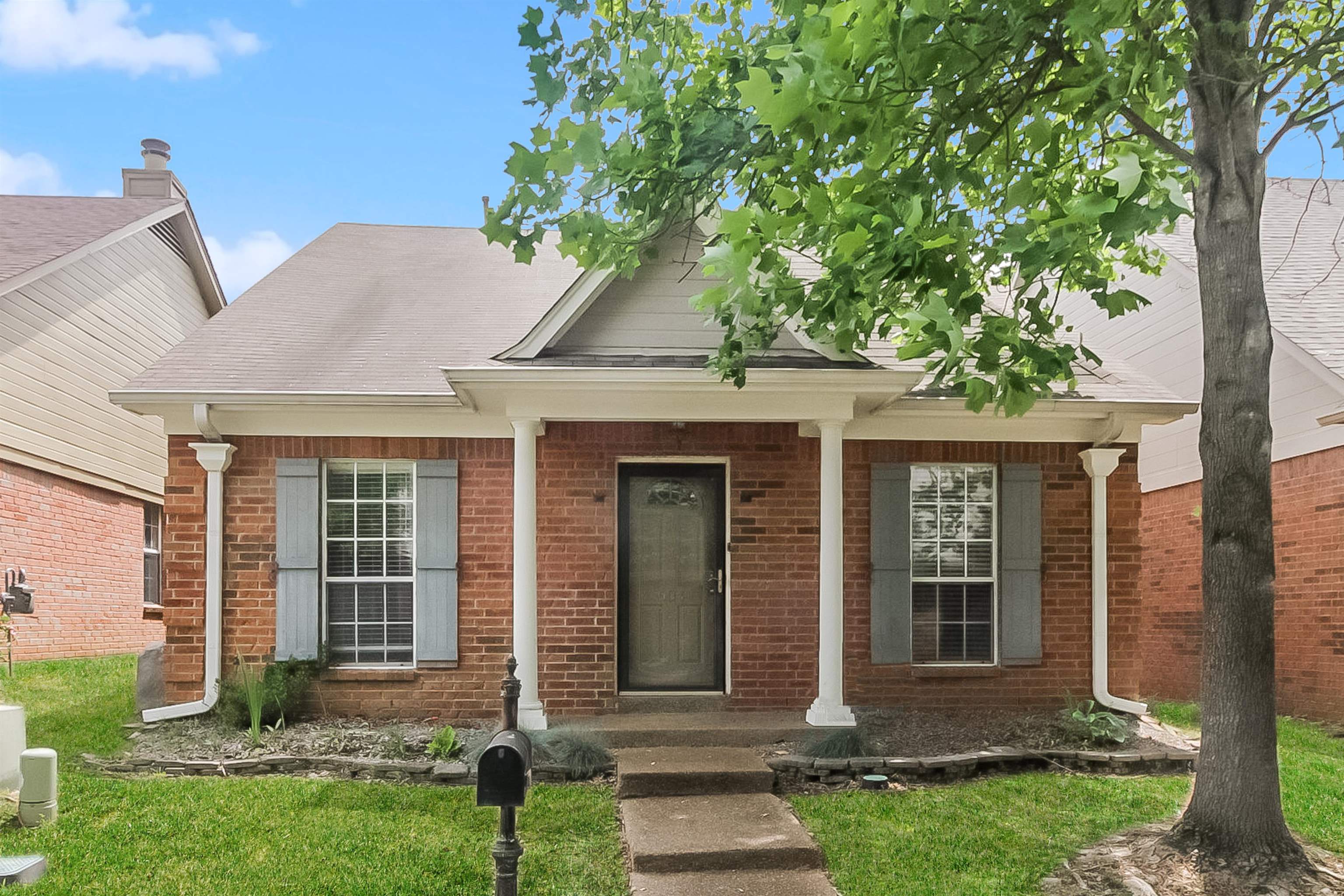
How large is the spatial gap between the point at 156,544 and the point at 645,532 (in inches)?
405

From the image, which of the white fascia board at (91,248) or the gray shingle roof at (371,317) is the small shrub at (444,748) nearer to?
the gray shingle roof at (371,317)

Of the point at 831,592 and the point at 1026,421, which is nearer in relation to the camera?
the point at 831,592

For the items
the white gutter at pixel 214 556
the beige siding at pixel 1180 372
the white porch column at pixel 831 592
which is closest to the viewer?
the white porch column at pixel 831 592

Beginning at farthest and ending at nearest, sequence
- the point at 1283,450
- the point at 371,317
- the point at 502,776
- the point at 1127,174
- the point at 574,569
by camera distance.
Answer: the point at 1283,450 < the point at 371,317 < the point at 574,569 < the point at 1127,174 < the point at 502,776

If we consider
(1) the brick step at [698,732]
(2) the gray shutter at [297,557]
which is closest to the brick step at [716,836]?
(1) the brick step at [698,732]

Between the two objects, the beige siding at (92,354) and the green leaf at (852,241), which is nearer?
the green leaf at (852,241)

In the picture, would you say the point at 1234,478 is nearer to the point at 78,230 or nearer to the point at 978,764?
the point at 978,764

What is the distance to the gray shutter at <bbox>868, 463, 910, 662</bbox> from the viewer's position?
8453mm

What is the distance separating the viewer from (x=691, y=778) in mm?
6426

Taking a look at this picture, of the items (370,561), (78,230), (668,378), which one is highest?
(78,230)

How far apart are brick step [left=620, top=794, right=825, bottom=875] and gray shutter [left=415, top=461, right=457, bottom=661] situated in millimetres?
2739

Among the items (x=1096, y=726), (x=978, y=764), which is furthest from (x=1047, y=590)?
(x=978, y=764)

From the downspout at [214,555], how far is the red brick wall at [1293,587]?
32.7 ft

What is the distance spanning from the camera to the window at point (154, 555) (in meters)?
14.6
